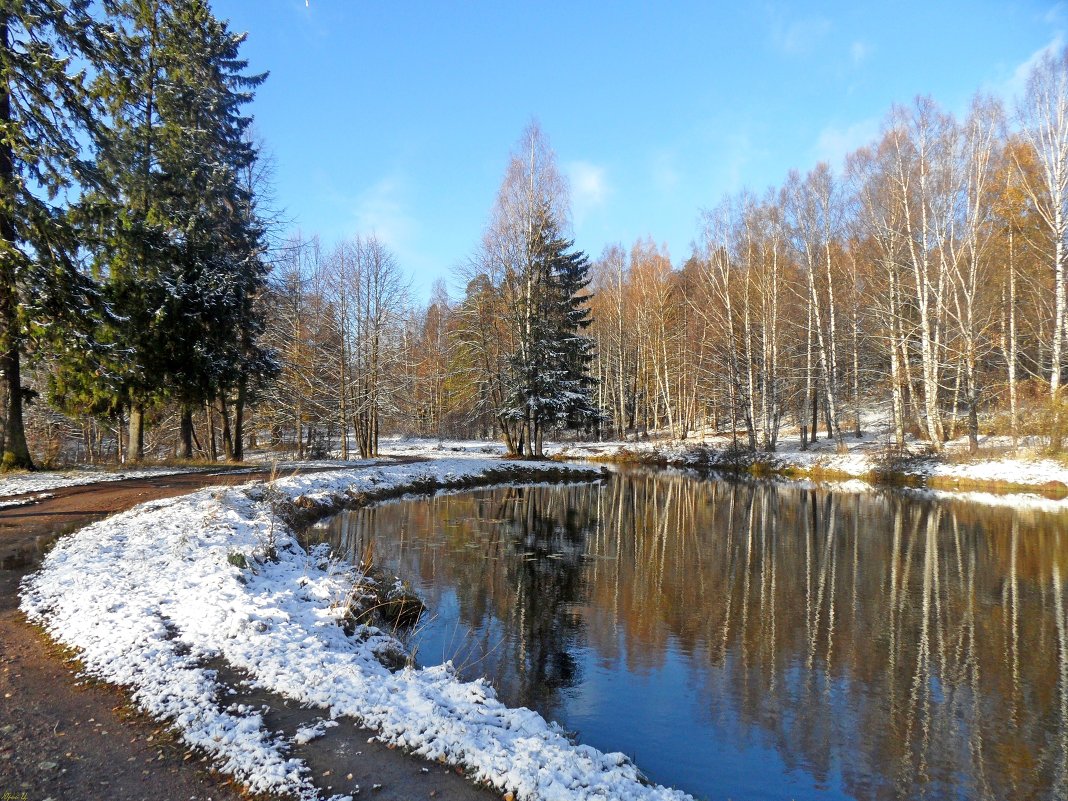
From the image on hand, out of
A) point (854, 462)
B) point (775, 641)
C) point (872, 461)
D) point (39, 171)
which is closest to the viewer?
point (775, 641)

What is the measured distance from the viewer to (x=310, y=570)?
8914 millimetres

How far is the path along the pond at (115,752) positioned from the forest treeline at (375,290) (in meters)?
11.2

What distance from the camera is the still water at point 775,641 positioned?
209 inches

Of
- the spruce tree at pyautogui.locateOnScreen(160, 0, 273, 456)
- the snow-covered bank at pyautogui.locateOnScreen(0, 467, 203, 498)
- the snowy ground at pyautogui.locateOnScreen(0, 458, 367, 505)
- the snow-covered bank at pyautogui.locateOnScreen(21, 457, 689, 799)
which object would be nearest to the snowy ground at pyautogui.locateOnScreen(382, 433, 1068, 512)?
the spruce tree at pyautogui.locateOnScreen(160, 0, 273, 456)

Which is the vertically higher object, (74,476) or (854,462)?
(74,476)

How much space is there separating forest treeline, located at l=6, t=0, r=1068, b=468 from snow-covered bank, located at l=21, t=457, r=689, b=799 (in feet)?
26.7

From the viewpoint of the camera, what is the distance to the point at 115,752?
12.9ft

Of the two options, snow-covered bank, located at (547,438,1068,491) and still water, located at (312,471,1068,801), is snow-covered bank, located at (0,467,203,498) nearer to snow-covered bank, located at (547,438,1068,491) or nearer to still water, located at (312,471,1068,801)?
still water, located at (312,471,1068,801)

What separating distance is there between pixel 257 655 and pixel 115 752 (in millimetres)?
1523

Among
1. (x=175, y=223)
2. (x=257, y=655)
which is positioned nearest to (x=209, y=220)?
(x=175, y=223)

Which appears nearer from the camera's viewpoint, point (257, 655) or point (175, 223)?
point (257, 655)

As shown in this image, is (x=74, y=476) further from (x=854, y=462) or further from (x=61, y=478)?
(x=854, y=462)

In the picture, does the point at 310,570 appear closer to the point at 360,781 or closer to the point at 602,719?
the point at 602,719

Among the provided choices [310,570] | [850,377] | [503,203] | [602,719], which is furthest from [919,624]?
[850,377]
